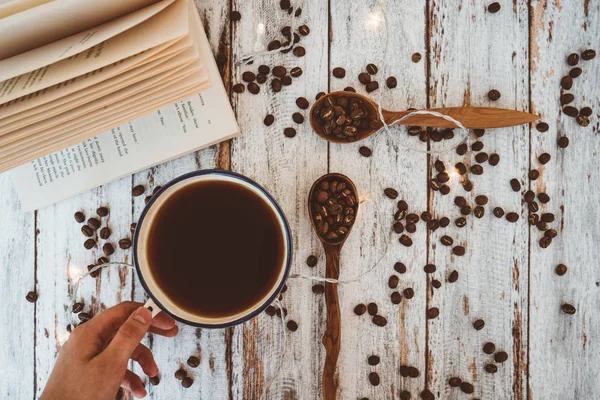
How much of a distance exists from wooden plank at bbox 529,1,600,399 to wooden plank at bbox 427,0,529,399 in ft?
0.11

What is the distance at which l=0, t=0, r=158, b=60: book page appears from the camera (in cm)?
62

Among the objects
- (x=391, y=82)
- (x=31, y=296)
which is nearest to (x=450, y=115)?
(x=391, y=82)

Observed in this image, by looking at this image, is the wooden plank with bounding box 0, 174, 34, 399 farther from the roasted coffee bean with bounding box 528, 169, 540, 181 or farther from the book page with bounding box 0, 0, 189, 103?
the roasted coffee bean with bounding box 528, 169, 540, 181

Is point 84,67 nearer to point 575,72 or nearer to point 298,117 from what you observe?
point 298,117

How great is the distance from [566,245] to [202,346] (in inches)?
34.3

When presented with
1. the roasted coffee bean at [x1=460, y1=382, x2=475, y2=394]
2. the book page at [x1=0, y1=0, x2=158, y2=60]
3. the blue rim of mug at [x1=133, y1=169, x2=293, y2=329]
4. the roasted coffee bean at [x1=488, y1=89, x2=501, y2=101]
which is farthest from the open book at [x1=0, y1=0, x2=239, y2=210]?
the roasted coffee bean at [x1=460, y1=382, x2=475, y2=394]

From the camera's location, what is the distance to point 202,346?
0.99m

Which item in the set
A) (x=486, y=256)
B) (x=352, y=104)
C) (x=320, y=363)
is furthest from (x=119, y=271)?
(x=486, y=256)

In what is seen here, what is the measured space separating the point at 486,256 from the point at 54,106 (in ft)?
3.01

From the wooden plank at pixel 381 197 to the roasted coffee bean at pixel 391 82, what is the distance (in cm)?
1

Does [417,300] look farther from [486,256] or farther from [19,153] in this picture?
[19,153]

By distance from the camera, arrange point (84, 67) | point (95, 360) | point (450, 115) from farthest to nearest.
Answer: point (450, 115) → point (95, 360) → point (84, 67)

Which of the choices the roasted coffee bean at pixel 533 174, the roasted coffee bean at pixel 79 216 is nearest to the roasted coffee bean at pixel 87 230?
the roasted coffee bean at pixel 79 216

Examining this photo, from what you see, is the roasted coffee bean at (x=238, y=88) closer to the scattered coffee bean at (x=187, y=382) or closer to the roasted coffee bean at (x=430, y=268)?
the scattered coffee bean at (x=187, y=382)
